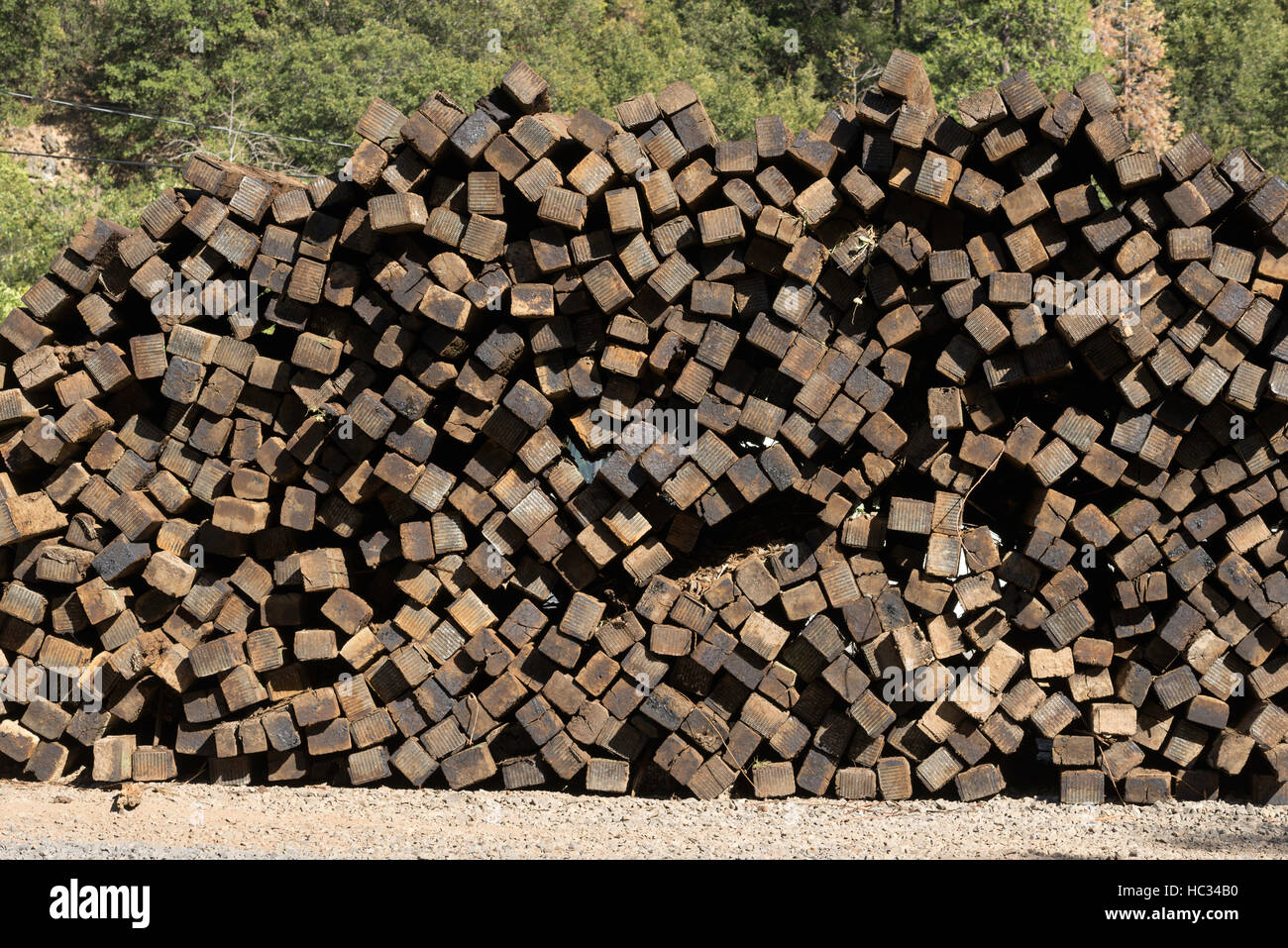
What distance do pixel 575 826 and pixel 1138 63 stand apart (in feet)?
96.2

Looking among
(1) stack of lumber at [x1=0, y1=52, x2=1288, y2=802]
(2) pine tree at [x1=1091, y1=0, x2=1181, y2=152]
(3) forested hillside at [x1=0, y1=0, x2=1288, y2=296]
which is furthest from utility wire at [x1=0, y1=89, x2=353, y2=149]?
(1) stack of lumber at [x1=0, y1=52, x2=1288, y2=802]

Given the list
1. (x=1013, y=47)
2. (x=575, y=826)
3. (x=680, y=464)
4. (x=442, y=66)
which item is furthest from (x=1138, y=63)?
(x=575, y=826)

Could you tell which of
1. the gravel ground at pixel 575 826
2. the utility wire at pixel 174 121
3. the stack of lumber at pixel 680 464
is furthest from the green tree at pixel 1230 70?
the gravel ground at pixel 575 826

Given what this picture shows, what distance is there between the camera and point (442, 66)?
27.5 meters

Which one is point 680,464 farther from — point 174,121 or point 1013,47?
point 1013,47

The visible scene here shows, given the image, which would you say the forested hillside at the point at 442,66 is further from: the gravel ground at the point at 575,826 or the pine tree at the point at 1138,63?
the gravel ground at the point at 575,826

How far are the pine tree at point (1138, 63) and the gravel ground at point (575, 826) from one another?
24.8 metres

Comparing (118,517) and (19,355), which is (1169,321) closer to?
(118,517)

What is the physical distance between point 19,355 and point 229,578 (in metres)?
1.68

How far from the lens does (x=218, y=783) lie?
5.77m

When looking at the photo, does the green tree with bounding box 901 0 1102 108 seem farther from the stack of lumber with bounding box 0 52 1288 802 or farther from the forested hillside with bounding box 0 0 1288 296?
the stack of lumber with bounding box 0 52 1288 802

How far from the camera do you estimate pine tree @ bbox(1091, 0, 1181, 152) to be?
2656 cm

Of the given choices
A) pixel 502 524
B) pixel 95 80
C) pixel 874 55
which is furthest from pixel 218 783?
pixel 874 55

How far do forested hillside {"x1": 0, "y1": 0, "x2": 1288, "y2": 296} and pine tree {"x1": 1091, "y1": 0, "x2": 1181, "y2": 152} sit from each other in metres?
0.07
